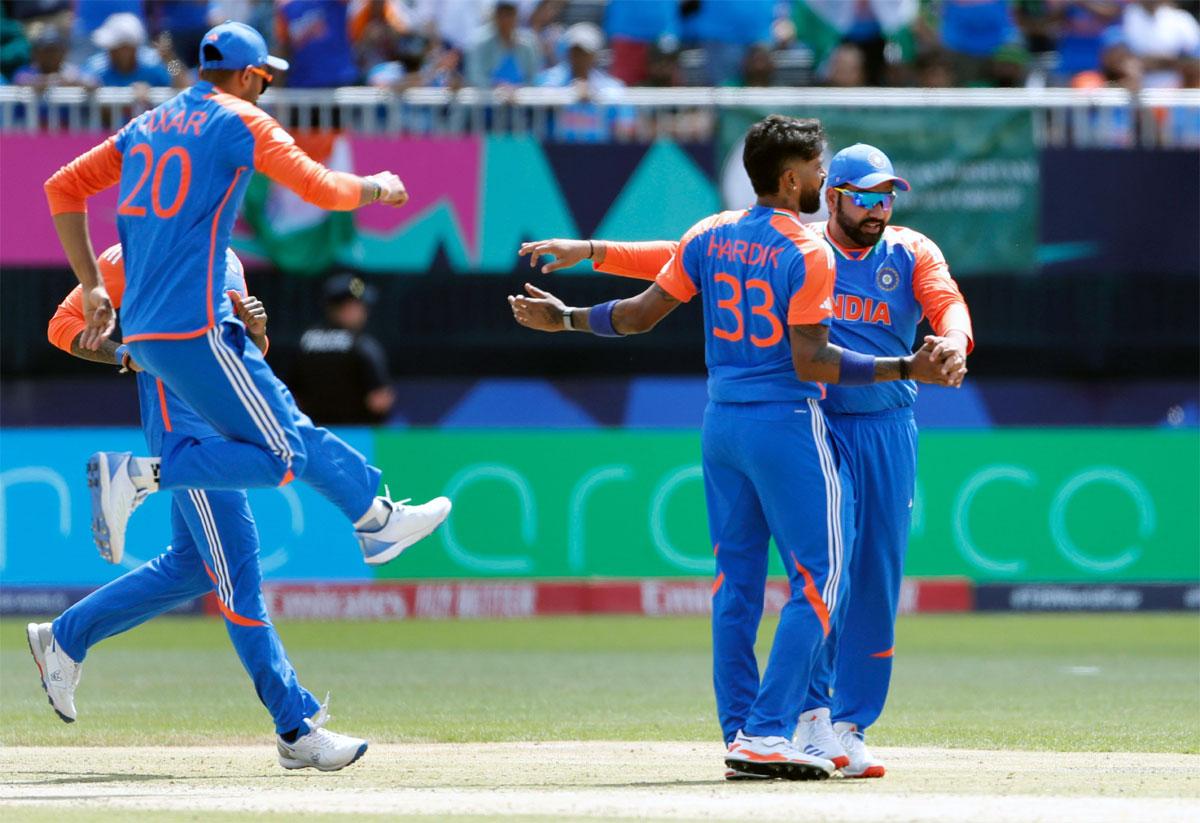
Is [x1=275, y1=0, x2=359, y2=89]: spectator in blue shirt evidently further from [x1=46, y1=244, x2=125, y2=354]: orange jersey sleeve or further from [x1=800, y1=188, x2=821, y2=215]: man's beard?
[x1=800, y1=188, x2=821, y2=215]: man's beard

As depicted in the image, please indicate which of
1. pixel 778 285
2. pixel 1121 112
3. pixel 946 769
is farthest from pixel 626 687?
pixel 1121 112

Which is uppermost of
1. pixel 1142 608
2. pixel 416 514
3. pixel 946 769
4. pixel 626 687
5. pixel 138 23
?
pixel 138 23

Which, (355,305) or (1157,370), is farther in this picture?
(1157,370)

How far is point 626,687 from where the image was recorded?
12.6 metres

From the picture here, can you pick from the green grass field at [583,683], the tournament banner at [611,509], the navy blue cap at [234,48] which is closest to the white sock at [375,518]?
the navy blue cap at [234,48]

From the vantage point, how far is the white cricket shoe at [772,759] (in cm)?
780

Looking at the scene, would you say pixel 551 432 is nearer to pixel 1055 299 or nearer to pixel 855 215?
pixel 1055 299

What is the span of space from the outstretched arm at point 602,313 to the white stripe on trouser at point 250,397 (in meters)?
1.10

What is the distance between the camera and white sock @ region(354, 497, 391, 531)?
7.91 meters

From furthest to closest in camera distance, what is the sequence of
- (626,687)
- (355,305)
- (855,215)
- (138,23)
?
(138,23) → (355,305) → (626,687) → (855,215)

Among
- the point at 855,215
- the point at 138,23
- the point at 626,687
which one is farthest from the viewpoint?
the point at 138,23

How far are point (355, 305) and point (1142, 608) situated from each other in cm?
730

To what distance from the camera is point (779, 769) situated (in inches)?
310

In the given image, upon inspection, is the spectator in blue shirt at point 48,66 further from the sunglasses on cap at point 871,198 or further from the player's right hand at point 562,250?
the sunglasses on cap at point 871,198
